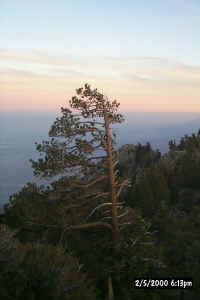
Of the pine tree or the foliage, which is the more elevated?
the pine tree

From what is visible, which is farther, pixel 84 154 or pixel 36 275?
pixel 84 154

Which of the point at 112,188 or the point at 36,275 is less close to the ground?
the point at 112,188

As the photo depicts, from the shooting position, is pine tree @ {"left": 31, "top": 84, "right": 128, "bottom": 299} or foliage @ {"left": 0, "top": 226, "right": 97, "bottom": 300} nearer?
foliage @ {"left": 0, "top": 226, "right": 97, "bottom": 300}

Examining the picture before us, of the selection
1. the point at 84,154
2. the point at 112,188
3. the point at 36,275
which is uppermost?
the point at 84,154

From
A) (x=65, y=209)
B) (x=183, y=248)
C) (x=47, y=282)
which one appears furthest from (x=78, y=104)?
(x=183, y=248)

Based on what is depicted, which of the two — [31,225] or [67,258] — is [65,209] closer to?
[31,225]

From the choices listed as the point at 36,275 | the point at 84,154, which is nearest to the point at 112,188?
the point at 84,154

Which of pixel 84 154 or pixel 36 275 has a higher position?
pixel 84 154

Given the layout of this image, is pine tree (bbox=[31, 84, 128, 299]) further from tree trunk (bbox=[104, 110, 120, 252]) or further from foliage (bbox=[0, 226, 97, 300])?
foliage (bbox=[0, 226, 97, 300])

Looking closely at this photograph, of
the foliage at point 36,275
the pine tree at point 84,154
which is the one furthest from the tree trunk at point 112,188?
the foliage at point 36,275

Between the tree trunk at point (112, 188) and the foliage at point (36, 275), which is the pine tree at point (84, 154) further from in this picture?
the foliage at point (36, 275)

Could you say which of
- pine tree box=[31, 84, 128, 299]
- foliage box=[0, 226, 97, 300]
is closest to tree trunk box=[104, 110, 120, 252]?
pine tree box=[31, 84, 128, 299]

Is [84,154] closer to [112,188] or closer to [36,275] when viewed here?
[112,188]

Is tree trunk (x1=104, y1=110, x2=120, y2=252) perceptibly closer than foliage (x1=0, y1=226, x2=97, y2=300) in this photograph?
No
